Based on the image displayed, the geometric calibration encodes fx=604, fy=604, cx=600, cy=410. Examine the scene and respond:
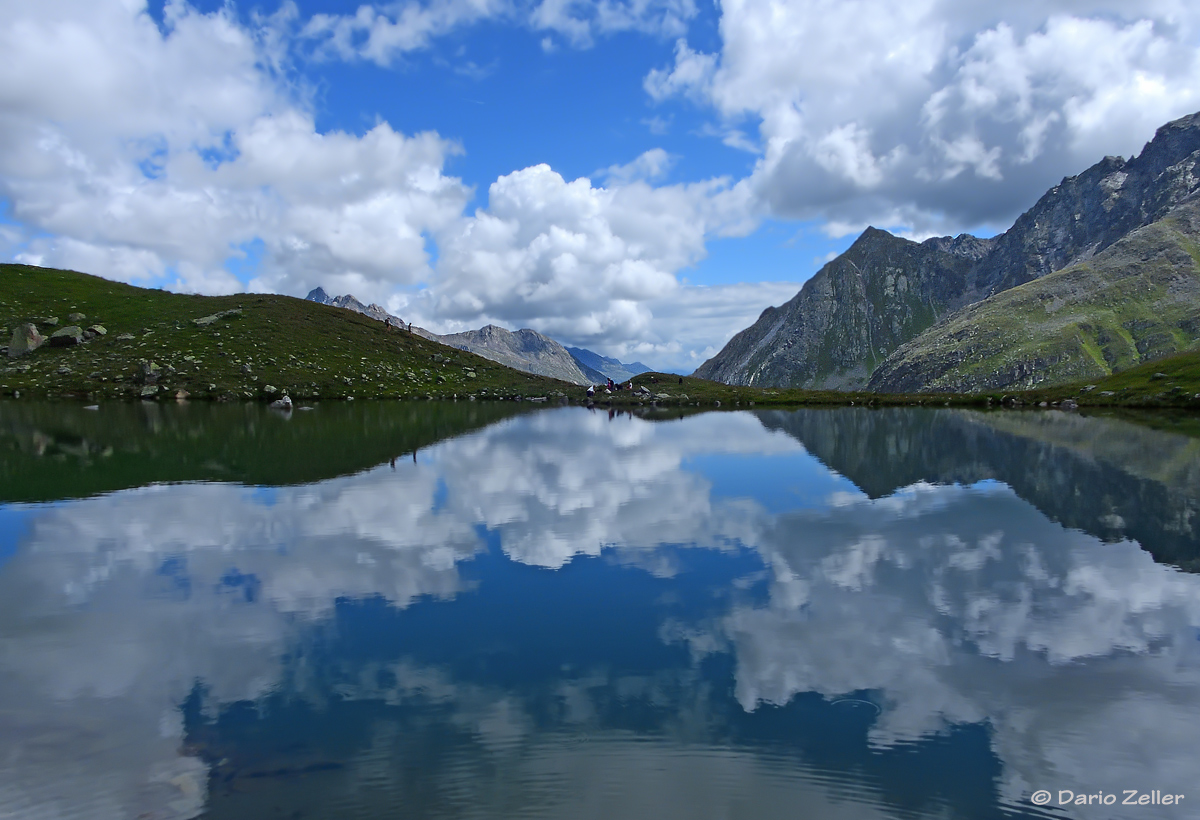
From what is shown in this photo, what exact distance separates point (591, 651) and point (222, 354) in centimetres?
12473

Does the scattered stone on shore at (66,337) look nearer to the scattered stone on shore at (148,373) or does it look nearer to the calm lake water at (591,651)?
the scattered stone on shore at (148,373)

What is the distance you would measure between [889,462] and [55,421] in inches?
3078

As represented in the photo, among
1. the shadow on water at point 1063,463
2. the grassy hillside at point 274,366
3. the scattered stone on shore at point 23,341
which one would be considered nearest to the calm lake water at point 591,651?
the shadow on water at point 1063,463

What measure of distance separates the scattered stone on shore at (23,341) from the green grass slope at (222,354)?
152cm

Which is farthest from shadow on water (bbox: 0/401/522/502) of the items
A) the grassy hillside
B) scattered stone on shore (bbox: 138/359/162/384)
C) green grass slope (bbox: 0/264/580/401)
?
the grassy hillside

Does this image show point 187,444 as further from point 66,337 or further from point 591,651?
point 66,337

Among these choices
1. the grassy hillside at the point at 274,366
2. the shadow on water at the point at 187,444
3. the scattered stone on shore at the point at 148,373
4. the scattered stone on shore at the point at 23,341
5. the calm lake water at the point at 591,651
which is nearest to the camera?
the calm lake water at the point at 591,651

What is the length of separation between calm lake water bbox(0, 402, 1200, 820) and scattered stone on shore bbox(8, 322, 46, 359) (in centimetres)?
10393

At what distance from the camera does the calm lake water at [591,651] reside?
31.7 ft

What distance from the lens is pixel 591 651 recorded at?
46.0 ft

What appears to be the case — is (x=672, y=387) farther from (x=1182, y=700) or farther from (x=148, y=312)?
(x=1182, y=700)

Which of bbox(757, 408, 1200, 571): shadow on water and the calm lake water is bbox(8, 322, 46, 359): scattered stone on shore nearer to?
the calm lake water

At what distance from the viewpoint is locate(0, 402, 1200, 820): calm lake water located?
9648 mm

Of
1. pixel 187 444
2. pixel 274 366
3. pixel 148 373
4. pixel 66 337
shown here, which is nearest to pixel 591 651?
pixel 187 444
